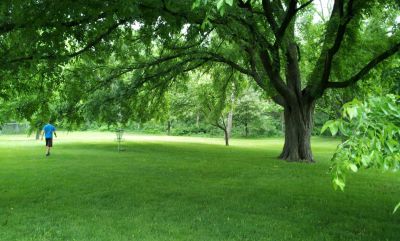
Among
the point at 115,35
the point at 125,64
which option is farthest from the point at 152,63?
the point at 115,35

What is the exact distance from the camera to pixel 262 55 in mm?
14945

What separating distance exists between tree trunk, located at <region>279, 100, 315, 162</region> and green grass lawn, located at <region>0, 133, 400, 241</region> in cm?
440

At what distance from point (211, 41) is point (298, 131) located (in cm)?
556

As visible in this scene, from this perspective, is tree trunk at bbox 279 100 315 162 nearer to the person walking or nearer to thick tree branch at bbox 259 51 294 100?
thick tree branch at bbox 259 51 294 100

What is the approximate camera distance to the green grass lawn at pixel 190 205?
21.7 feet

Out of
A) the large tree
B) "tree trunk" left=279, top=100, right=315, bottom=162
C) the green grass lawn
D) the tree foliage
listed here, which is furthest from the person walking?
the tree foliage

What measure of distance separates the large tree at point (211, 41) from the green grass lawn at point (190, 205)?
304cm

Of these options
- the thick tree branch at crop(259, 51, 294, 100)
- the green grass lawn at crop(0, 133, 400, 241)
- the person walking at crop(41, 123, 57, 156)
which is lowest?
the green grass lawn at crop(0, 133, 400, 241)

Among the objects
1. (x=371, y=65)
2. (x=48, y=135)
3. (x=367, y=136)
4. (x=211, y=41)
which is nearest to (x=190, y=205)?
(x=367, y=136)

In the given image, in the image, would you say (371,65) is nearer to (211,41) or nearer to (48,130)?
(211,41)

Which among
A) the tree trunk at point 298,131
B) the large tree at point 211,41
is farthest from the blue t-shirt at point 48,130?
the tree trunk at point 298,131

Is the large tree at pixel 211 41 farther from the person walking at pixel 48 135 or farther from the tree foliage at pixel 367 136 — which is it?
the person walking at pixel 48 135

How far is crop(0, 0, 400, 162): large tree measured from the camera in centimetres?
788

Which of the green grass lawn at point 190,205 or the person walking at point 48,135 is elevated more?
the person walking at point 48,135
